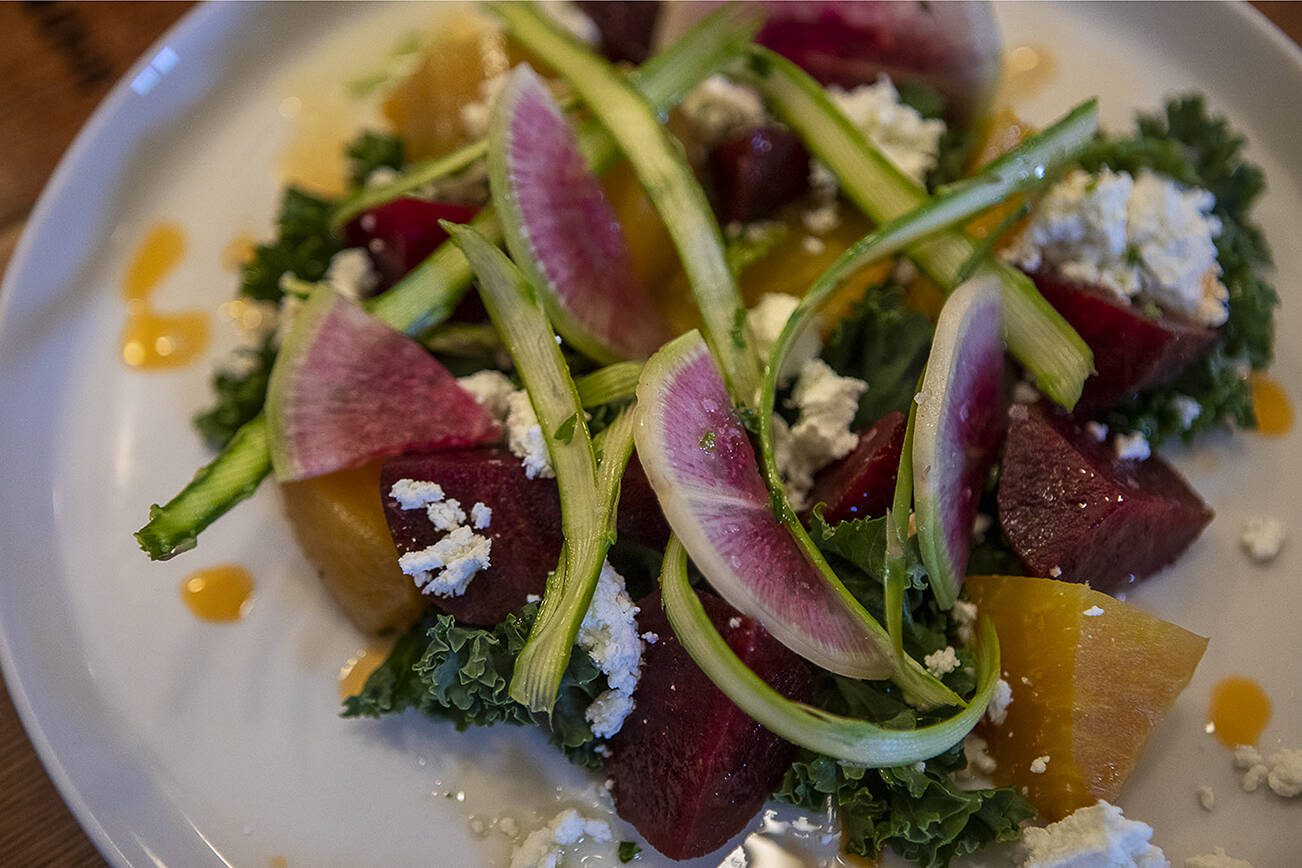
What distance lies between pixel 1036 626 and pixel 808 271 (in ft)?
3.29

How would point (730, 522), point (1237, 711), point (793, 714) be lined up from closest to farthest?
point (793, 714) → point (730, 522) → point (1237, 711)

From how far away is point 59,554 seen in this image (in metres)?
2.33

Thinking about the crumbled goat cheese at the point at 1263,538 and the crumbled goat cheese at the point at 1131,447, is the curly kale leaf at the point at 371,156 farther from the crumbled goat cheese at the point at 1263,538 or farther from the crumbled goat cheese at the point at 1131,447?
the crumbled goat cheese at the point at 1263,538

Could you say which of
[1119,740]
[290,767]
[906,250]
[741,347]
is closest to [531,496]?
[741,347]

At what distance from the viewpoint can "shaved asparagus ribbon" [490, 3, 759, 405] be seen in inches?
82.0

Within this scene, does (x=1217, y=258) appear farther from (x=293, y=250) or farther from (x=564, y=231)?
(x=293, y=250)

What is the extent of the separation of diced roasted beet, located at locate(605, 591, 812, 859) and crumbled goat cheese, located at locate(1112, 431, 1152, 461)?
0.85 meters

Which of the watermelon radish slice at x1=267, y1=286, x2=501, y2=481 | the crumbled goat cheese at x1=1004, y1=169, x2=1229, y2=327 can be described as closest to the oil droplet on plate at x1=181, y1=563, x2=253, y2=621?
the watermelon radish slice at x1=267, y1=286, x2=501, y2=481

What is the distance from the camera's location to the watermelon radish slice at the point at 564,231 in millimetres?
2156

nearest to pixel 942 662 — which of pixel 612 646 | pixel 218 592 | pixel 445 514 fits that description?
pixel 612 646

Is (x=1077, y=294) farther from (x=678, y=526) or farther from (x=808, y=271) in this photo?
(x=678, y=526)

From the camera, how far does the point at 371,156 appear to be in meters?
2.74

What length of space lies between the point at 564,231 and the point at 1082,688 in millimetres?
1459

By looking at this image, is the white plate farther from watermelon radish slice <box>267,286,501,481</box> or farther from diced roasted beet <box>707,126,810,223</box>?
diced roasted beet <box>707,126,810,223</box>
